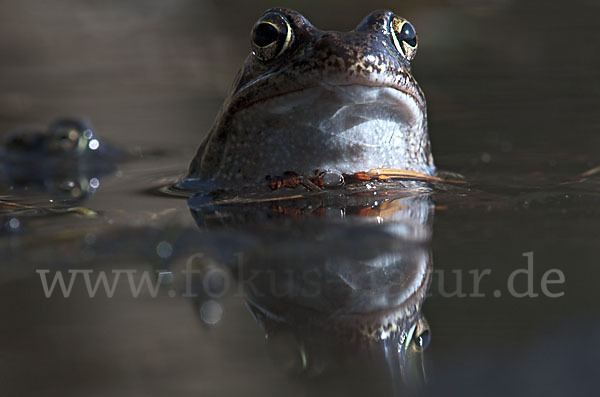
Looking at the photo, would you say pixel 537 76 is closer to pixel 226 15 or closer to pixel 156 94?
pixel 156 94

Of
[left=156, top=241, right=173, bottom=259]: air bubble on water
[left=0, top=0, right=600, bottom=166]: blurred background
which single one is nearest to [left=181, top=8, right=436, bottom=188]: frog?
[left=156, top=241, right=173, bottom=259]: air bubble on water

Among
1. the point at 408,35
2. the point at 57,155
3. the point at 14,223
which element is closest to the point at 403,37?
the point at 408,35

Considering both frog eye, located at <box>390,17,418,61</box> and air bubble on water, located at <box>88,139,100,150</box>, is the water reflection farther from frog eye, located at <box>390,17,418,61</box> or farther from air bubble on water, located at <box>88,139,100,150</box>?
air bubble on water, located at <box>88,139,100,150</box>

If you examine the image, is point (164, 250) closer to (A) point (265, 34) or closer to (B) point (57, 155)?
(A) point (265, 34)

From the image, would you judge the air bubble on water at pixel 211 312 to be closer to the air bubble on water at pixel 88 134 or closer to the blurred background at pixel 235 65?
the blurred background at pixel 235 65

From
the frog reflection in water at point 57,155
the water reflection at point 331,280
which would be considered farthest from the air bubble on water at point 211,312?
the frog reflection in water at point 57,155
